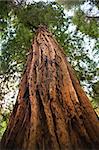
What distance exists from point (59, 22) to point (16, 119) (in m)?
4.26

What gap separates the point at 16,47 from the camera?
20.6 ft

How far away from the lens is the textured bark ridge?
6.41ft

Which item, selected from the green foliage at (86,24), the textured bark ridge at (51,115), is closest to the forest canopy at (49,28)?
the green foliage at (86,24)

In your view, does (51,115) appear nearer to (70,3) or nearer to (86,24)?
(70,3)

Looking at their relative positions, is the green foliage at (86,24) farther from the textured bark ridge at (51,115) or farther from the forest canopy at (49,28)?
the textured bark ridge at (51,115)

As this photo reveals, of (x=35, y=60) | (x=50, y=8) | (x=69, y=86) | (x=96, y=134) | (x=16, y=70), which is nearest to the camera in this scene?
(x=96, y=134)

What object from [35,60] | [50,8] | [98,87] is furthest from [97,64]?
[35,60]

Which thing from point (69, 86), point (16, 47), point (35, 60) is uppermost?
point (16, 47)

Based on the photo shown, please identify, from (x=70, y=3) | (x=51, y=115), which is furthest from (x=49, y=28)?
(x=51, y=115)

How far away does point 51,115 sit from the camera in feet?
6.99

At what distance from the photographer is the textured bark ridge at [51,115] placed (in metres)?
1.95

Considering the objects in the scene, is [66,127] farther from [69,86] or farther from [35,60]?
[35,60]

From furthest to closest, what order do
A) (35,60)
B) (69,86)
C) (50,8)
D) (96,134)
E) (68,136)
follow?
(50,8), (35,60), (69,86), (96,134), (68,136)

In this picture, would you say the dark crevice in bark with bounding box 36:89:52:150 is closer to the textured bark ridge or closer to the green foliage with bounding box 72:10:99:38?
the textured bark ridge
